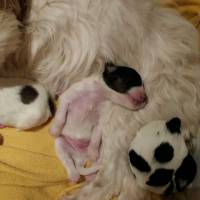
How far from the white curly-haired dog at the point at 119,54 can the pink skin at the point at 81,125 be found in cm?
3

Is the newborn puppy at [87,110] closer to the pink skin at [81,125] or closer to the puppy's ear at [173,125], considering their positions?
the pink skin at [81,125]

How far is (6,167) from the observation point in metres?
1.70

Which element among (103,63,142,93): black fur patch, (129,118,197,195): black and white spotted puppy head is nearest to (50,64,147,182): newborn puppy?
(103,63,142,93): black fur patch

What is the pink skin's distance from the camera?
169 cm

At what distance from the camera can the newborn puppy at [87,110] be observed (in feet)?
5.46

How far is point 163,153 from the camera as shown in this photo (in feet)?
4.94

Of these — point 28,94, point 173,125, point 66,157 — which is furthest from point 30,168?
point 173,125

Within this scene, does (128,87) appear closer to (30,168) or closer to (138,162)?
(138,162)

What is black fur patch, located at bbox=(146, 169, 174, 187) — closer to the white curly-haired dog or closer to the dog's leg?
the white curly-haired dog

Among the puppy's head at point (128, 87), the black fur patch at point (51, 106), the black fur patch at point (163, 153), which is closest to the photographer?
the black fur patch at point (163, 153)

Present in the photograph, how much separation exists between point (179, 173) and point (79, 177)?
1.13 ft

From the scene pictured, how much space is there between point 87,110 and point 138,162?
27 centimetres

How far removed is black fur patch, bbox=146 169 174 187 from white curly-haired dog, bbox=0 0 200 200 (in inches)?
4.4

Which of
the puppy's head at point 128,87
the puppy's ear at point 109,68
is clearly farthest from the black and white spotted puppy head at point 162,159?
the puppy's ear at point 109,68
